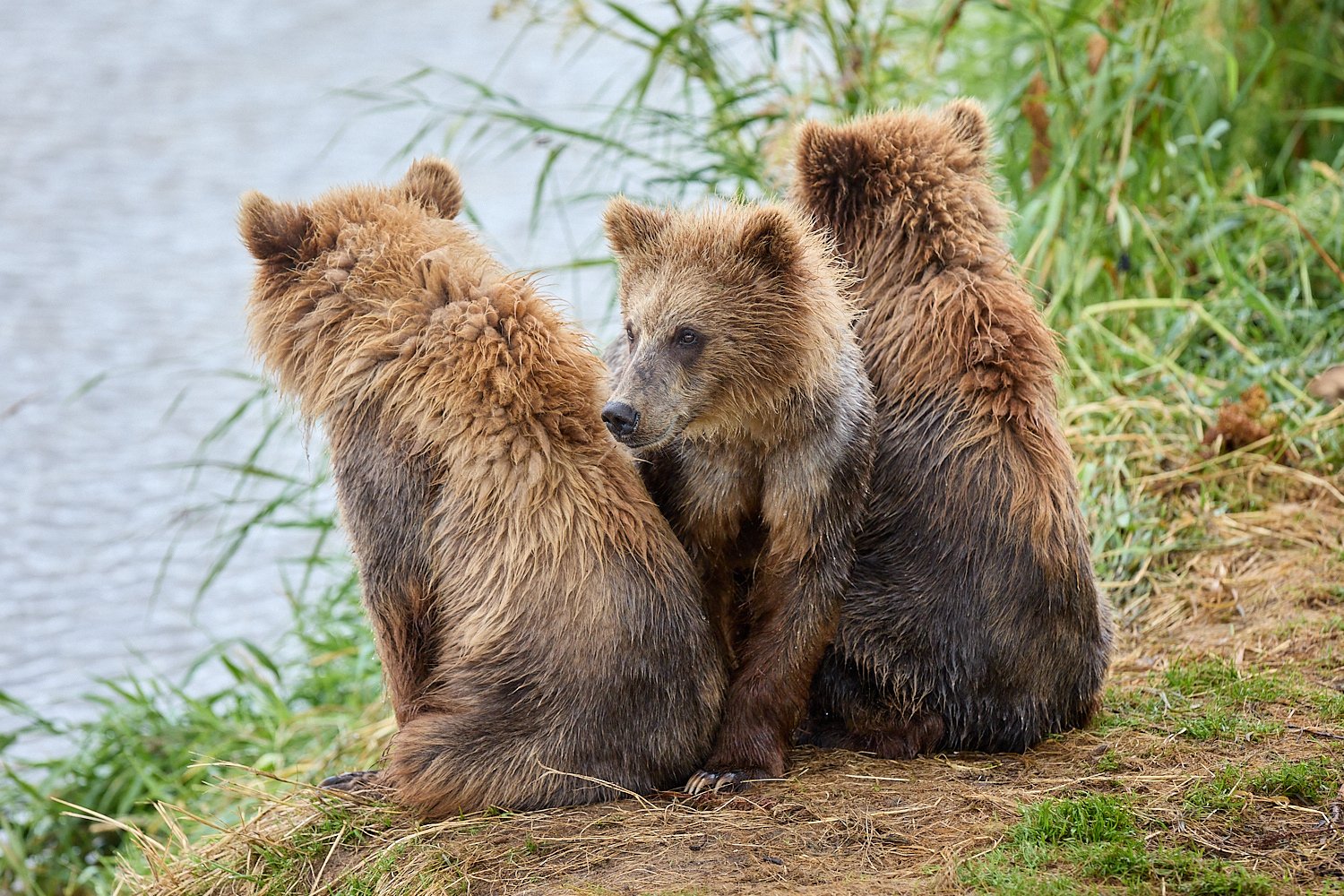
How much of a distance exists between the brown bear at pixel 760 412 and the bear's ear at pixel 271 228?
934mm

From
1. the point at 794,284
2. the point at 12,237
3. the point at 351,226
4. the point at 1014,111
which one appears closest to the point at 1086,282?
the point at 1014,111

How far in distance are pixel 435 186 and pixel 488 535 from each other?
4.00ft

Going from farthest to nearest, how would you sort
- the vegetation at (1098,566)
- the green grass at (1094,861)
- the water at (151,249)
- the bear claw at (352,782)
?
1. the water at (151,249)
2. the bear claw at (352,782)
3. the vegetation at (1098,566)
4. the green grass at (1094,861)

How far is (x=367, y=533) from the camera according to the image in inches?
146

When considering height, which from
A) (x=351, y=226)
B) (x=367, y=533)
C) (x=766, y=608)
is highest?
(x=351, y=226)

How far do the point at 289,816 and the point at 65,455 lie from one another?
195 inches

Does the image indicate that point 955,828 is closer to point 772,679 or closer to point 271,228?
point 772,679

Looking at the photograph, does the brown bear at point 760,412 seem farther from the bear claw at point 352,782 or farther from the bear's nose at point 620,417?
the bear claw at point 352,782

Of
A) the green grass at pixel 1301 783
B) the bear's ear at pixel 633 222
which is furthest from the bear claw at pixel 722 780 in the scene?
the bear's ear at pixel 633 222

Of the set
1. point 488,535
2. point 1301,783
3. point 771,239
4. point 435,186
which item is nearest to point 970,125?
point 771,239

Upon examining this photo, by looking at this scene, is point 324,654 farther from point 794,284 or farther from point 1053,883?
point 1053,883

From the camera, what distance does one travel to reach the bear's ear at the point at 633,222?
3744 mm

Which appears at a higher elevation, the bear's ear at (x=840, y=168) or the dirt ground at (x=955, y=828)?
the bear's ear at (x=840, y=168)

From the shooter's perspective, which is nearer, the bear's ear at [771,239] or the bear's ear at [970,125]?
the bear's ear at [771,239]
